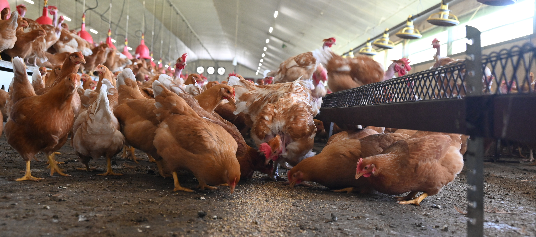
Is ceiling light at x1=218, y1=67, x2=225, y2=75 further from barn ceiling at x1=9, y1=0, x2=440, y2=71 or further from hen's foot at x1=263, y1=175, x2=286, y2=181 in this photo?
hen's foot at x1=263, y1=175, x2=286, y2=181

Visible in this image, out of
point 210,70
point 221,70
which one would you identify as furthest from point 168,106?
point 210,70

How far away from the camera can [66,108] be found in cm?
255

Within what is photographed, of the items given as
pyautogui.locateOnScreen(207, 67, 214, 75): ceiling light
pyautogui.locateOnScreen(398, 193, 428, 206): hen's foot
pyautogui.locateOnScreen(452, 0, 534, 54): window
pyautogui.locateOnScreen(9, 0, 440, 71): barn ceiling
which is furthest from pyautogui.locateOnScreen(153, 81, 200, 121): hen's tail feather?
pyautogui.locateOnScreen(207, 67, 214, 75): ceiling light

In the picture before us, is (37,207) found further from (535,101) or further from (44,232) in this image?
(535,101)

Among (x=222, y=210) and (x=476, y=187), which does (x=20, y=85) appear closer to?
(x=222, y=210)

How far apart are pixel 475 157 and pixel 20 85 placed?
2.79 m

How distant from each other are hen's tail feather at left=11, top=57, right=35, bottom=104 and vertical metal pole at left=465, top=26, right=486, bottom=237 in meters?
2.70

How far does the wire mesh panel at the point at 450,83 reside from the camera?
1.06m

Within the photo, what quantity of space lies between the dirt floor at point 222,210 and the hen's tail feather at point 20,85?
0.54 metres

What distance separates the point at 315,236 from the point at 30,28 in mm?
5648

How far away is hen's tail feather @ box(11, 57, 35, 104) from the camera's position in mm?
2539

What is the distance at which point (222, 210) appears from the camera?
6.20ft

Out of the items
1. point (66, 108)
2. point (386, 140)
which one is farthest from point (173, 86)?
point (386, 140)

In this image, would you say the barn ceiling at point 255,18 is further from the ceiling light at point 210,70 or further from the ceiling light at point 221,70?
the ceiling light at point 210,70
